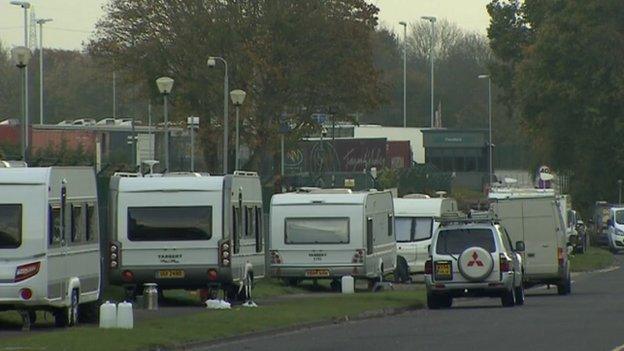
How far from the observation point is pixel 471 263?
34.2 metres

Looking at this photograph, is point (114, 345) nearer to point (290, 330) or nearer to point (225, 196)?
point (290, 330)

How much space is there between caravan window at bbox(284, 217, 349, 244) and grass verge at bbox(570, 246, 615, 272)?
19.4 metres

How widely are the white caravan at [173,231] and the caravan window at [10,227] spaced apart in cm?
802

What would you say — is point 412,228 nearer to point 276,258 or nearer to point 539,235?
point 276,258

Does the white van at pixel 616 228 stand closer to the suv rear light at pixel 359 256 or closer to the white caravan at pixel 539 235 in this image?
the white caravan at pixel 539 235

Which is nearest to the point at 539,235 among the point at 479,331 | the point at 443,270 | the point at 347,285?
the point at 347,285

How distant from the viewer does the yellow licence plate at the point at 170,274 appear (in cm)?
Result: 3419

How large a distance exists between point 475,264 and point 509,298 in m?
1.36

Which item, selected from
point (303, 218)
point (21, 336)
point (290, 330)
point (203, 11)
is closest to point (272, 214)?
point (303, 218)

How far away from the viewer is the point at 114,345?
73.7ft

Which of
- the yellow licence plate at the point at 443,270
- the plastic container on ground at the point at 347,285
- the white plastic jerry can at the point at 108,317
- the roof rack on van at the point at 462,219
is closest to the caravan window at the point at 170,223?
the yellow licence plate at the point at 443,270

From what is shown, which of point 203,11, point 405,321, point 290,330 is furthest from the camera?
point 203,11

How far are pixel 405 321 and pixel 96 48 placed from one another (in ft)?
132

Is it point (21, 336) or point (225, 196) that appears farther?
point (225, 196)
